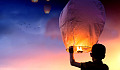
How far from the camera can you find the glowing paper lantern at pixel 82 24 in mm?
4098

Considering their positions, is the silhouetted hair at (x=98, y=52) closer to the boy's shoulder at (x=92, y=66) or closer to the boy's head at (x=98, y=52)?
the boy's head at (x=98, y=52)

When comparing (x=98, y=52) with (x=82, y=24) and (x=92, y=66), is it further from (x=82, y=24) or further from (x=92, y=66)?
(x=82, y=24)

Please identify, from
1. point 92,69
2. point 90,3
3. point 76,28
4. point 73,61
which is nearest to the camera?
point 92,69

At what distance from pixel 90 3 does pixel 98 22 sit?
1.63 feet

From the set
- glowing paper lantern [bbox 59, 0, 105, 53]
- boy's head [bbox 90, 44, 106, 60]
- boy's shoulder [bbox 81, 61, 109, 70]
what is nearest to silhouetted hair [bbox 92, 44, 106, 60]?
boy's head [bbox 90, 44, 106, 60]

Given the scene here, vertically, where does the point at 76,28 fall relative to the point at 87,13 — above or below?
below

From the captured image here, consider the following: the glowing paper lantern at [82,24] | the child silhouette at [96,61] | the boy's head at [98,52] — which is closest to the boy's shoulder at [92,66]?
the child silhouette at [96,61]

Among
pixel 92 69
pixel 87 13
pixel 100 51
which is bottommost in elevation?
pixel 92 69

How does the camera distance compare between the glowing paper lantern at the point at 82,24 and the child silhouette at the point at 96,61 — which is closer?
the child silhouette at the point at 96,61

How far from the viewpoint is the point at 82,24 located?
4.12 meters

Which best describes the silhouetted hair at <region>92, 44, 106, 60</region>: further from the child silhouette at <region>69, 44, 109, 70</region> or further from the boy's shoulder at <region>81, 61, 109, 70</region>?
the boy's shoulder at <region>81, 61, 109, 70</region>

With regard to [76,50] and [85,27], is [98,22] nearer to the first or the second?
[85,27]

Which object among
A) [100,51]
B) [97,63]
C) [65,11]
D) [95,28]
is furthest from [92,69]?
[65,11]

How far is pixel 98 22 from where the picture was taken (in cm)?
427
